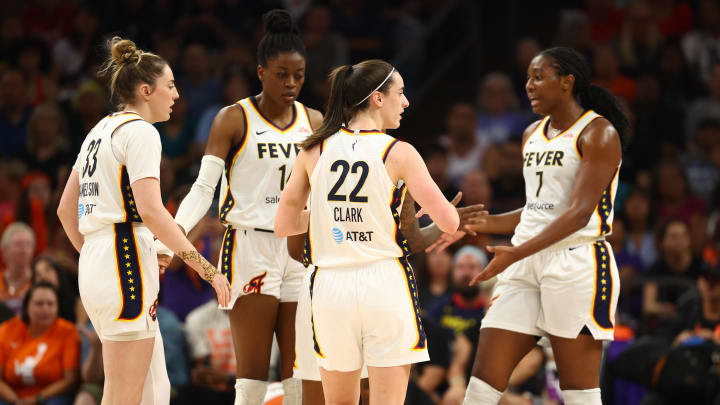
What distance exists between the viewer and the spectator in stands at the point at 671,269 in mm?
8609

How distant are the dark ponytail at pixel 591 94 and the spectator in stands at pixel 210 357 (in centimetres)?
354

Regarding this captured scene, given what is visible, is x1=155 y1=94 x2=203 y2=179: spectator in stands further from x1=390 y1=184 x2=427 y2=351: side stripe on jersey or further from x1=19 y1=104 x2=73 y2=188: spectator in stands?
x1=390 y1=184 x2=427 y2=351: side stripe on jersey

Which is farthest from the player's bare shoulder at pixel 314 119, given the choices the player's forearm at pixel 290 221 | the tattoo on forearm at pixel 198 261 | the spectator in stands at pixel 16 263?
the spectator in stands at pixel 16 263

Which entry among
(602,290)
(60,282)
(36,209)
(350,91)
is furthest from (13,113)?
(602,290)

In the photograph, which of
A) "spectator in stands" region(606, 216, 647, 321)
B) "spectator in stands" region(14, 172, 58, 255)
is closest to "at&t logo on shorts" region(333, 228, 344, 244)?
"spectator in stands" region(606, 216, 647, 321)

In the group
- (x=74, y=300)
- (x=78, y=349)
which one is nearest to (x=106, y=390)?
(x=78, y=349)

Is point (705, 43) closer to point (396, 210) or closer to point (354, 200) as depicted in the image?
point (396, 210)

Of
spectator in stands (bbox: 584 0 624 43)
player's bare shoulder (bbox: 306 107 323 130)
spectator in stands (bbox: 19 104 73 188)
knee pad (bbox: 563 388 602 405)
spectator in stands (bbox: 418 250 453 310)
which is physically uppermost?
spectator in stands (bbox: 584 0 624 43)

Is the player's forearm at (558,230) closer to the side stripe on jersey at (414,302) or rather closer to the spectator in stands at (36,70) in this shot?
the side stripe on jersey at (414,302)

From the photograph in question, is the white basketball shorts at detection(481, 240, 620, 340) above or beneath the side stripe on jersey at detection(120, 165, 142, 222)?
beneath

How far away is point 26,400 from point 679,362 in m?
4.95

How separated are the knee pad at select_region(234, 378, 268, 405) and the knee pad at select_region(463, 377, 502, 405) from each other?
1.14 meters

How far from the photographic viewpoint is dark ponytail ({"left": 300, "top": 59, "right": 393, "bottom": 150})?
14.5 feet

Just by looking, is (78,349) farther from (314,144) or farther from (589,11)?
(589,11)
